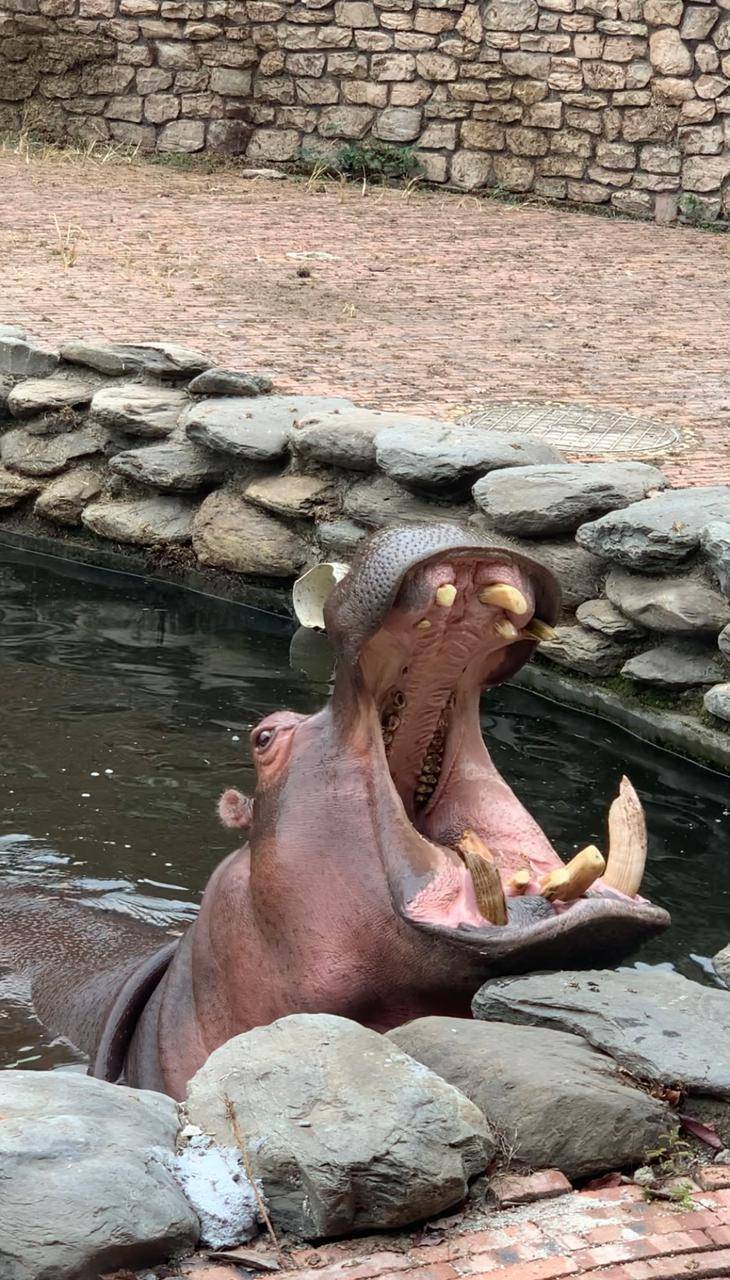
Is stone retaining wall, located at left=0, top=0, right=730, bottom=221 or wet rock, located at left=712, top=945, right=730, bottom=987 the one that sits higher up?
stone retaining wall, located at left=0, top=0, right=730, bottom=221

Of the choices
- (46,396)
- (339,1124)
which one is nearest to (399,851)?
(339,1124)

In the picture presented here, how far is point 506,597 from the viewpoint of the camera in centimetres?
323

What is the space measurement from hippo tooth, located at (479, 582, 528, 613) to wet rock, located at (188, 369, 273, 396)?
5642mm

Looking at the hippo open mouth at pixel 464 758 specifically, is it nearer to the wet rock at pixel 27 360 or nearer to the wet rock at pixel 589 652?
the wet rock at pixel 589 652

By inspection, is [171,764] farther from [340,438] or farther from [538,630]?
[538,630]

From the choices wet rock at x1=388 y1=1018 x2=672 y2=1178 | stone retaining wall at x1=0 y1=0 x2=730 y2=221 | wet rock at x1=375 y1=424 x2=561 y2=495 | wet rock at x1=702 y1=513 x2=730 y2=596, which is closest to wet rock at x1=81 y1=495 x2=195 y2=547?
wet rock at x1=375 y1=424 x2=561 y2=495

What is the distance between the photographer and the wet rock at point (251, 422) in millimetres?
8242

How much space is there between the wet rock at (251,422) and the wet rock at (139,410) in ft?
0.52

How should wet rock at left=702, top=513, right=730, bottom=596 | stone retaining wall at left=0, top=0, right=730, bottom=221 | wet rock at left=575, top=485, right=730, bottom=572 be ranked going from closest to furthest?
wet rock at left=702, top=513, right=730, bottom=596
wet rock at left=575, top=485, right=730, bottom=572
stone retaining wall at left=0, top=0, right=730, bottom=221

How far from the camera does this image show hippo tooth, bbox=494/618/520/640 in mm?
3320

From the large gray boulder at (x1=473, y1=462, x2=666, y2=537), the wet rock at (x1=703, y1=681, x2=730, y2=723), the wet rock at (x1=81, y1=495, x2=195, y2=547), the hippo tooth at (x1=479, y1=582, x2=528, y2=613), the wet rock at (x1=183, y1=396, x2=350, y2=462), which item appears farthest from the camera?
the wet rock at (x1=81, y1=495, x2=195, y2=547)

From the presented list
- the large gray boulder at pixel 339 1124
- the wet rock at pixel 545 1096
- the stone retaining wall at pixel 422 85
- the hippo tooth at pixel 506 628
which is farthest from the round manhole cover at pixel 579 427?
the stone retaining wall at pixel 422 85

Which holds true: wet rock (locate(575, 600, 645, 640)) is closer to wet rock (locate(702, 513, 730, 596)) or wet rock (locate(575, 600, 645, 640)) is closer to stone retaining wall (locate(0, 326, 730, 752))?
stone retaining wall (locate(0, 326, 730, 752))

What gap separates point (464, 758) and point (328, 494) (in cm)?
457
